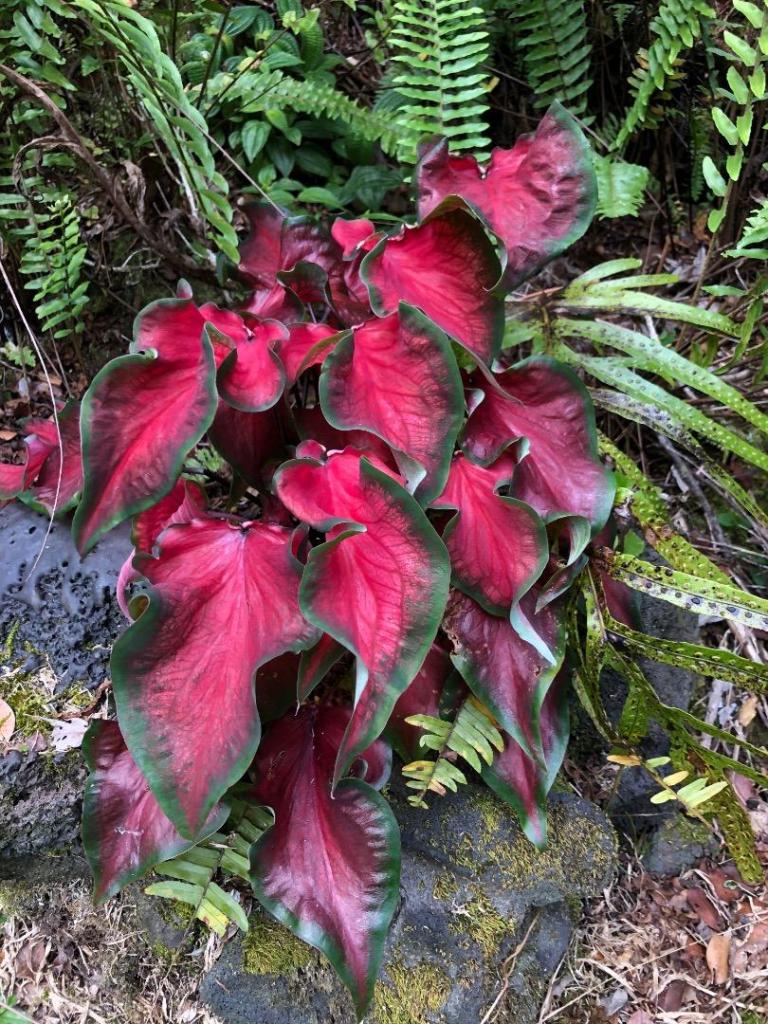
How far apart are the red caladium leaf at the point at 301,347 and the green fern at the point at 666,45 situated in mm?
969

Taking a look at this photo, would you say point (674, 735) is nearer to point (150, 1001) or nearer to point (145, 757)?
point (145, 757)

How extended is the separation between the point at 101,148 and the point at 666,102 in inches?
53.1

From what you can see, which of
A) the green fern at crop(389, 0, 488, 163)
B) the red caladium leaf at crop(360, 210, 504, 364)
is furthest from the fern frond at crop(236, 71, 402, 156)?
the red caladium leaf at crop(360, 210, 504, 364)

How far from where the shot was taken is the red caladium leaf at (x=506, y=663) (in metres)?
1.19

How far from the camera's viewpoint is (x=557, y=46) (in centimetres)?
188

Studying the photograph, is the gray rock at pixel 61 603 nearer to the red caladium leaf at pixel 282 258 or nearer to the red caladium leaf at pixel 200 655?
the red caladium leaf at pixel 200 655

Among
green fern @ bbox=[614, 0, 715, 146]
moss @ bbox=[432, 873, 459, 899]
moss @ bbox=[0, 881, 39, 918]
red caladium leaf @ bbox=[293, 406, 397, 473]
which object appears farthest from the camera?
green fern @ bbox=[614, 0, 715, 146]

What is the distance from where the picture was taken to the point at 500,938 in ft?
4.25

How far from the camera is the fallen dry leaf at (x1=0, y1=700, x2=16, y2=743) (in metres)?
1.36

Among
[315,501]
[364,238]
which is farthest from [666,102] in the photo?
[315,501]

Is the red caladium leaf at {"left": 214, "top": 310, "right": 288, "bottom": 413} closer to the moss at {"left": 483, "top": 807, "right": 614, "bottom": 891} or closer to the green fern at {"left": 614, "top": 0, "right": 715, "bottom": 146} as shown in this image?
the moss at {"left": 483, "top": 807, "right": 614, "bottom": 891}

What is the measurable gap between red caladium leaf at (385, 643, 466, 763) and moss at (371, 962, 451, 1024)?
0.32 metres

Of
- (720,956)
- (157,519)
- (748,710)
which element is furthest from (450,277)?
(720,956)

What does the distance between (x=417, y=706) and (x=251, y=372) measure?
0.57 m
